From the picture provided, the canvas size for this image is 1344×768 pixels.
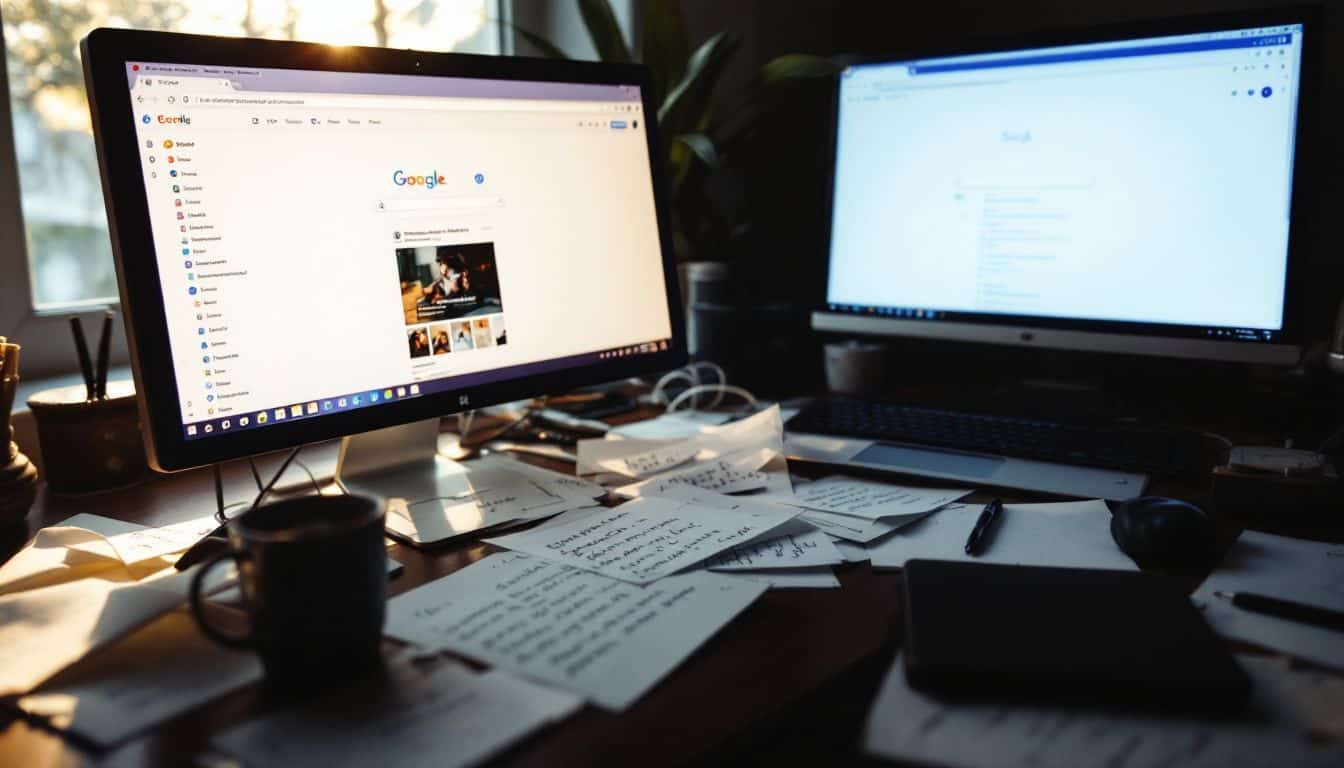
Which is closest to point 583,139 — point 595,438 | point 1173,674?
point 595,438

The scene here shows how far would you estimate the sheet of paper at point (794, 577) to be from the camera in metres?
0.70

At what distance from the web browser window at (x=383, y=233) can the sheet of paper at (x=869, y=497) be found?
253mm

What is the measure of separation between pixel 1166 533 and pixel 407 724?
0.54m

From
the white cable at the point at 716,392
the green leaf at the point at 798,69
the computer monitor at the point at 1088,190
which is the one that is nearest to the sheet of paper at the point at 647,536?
the white cable at the point at 716,392

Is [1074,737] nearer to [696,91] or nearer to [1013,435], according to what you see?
[1013,435]

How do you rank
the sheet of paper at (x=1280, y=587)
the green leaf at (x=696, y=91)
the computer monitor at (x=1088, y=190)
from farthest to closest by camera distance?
the green leaf at (x=696, y=91) < the computer monitor at (x=1088, y=190) < the sheet of paper at (x=1280, y=587)

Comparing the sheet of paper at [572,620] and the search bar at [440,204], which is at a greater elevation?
the search bar at [440,204]

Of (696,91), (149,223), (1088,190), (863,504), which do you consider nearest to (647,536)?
(863,504)

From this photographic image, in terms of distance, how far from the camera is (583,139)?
99cm

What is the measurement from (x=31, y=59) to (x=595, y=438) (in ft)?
2.54

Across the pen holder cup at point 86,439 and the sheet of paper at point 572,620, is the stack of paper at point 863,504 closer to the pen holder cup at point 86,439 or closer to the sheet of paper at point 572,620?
the sheet of paper at point 572,620

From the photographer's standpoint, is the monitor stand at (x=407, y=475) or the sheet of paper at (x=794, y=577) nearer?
the sheet of paper at (x=794, y=577)

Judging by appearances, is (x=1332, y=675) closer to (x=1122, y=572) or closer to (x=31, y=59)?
(x=1122, y=572)

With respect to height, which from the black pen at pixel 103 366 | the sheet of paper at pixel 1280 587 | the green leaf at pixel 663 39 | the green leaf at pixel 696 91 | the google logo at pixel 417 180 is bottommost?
the sheet of paper at pixel 1280 587
